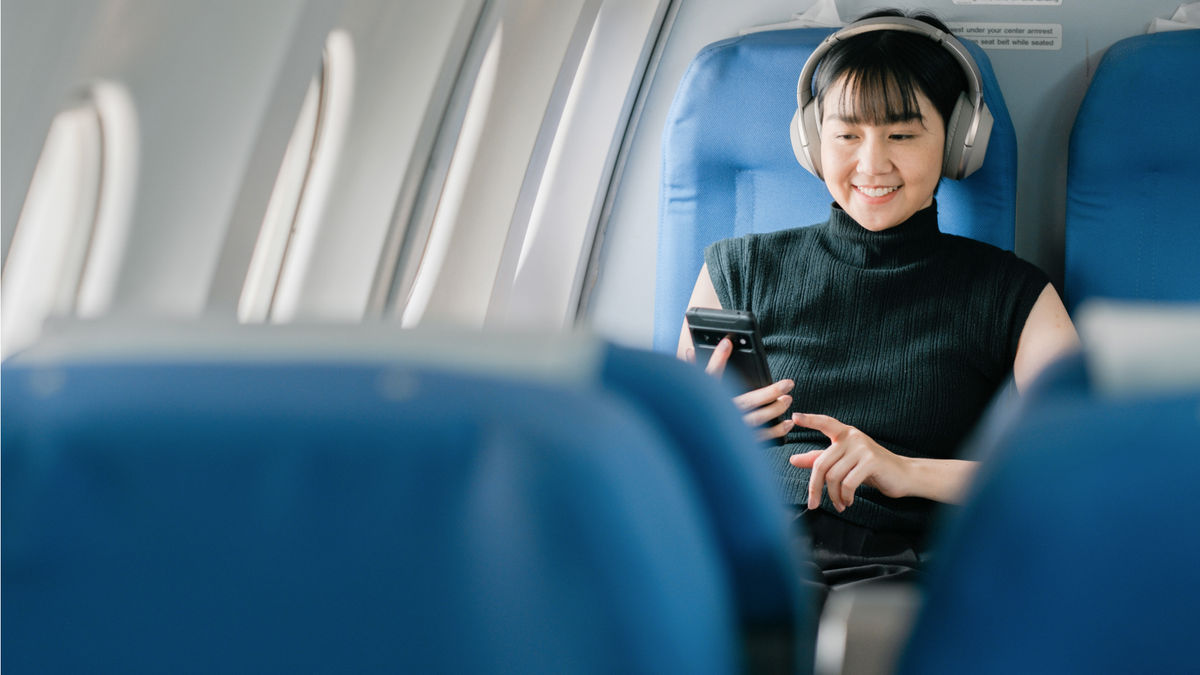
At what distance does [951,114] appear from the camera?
174 cm

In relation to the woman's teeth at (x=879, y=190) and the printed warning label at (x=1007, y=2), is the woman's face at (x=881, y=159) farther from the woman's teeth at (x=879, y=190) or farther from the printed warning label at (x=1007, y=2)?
the printed warning label at (x=1007, y=2)

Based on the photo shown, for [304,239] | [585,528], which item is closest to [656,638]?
[585,528]

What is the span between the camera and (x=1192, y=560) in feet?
1.37

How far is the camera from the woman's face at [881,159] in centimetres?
171

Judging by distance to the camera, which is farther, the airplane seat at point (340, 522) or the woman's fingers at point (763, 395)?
the woman's fingers at point (763, 395)

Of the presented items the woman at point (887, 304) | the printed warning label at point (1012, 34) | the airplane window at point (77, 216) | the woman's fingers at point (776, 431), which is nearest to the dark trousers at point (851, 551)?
the woman at point (887, 304)

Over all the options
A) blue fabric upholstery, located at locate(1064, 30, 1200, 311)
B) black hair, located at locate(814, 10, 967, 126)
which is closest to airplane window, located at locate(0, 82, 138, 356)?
black hair, located at locate(814, 10, 967, 126)

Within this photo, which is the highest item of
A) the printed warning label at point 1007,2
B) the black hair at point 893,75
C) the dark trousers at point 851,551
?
the printed warning label at point 1007,2

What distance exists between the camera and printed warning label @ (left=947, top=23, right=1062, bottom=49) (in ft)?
7.23

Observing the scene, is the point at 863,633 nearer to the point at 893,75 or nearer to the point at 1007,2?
the point at 893,75

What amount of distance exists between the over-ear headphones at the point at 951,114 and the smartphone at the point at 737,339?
53cm

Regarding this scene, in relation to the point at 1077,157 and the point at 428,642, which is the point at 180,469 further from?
the point at 1077,157

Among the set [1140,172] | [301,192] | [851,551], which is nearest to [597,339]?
[851,551]

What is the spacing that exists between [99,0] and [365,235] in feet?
2.78
